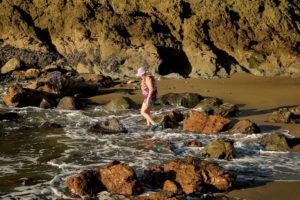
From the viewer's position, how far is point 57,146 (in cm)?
1063

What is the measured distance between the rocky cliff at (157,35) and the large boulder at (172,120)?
721cm

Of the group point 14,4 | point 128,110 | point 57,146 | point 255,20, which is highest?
point 14,4

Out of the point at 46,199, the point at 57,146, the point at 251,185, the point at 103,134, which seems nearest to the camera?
the point at 46,199

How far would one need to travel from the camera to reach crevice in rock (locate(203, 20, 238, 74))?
20531 millimetres

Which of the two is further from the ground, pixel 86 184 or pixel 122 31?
pixel 122 31

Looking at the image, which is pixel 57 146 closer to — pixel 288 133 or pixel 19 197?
pixel 19 197

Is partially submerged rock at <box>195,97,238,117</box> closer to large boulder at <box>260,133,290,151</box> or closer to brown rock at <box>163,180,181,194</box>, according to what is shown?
large boulder at <box>260,133,290,151</box>

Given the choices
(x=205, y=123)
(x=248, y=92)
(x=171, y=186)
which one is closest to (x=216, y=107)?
(x=205, y=123)

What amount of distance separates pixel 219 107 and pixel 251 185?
584 cm

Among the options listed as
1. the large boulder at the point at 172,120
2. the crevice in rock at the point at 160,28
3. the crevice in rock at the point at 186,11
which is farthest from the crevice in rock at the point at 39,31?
the large boulder at the point at 172,120

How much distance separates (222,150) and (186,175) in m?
2.05

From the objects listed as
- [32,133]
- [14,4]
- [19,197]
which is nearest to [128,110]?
[32,133]

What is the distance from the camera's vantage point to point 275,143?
411 inches

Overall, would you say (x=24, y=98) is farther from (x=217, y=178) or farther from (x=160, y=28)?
(x=160, y=28)
